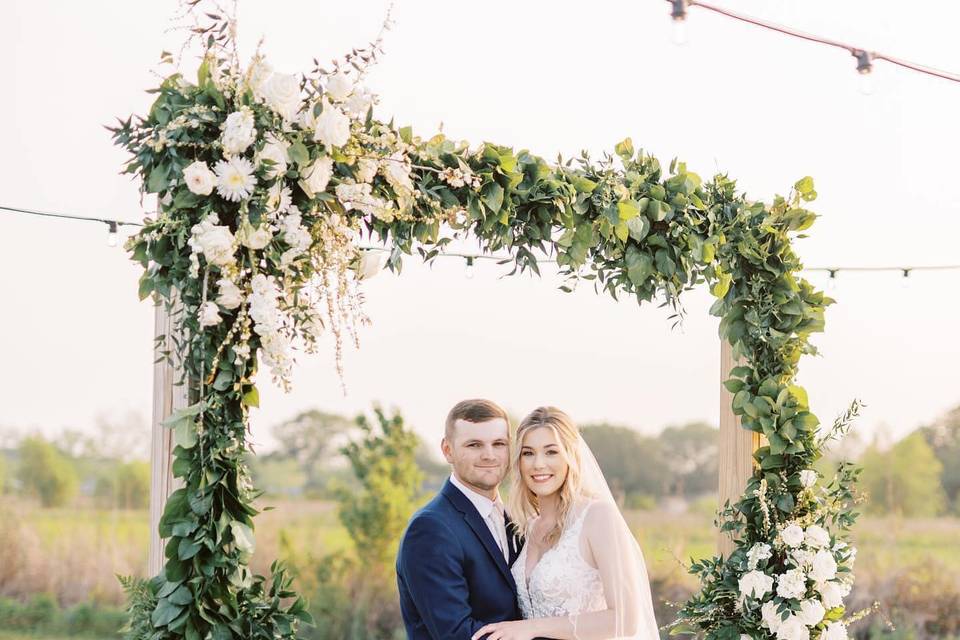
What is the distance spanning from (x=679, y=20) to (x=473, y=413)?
5.10ft

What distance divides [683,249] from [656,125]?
4914 millimetres

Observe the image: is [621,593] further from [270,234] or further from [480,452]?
[270,234]

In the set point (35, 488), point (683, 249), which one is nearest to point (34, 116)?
point (35, 488)

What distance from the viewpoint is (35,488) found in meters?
8.66

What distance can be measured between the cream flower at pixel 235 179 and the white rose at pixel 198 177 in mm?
36

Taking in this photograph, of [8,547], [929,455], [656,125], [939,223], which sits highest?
[656,125]

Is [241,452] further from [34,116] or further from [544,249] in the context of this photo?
[34,116]

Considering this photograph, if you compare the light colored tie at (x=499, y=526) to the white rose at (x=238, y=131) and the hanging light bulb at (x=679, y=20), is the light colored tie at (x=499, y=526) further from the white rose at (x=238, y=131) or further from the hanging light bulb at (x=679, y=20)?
the hanging light bulb at (x=679, y=20)

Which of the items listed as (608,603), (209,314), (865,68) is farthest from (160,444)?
(865,68)

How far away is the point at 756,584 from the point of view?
163 inches

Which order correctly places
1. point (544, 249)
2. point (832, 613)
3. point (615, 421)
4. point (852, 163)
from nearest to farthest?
point (544, 249)
point (832, 613)
point (852, 163)
point (615, 421)

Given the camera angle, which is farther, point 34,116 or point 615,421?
point 615,421

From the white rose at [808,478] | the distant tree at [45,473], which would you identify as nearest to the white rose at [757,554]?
the white rose at [808,478]

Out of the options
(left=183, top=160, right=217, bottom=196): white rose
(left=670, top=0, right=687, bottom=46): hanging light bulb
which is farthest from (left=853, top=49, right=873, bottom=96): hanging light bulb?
(left=183, top=160, right=217, bottom=196): white rose
